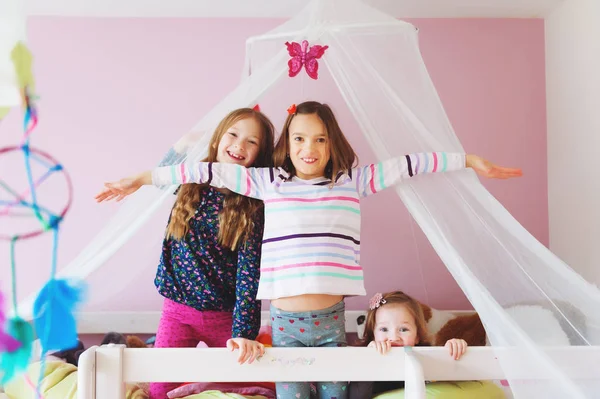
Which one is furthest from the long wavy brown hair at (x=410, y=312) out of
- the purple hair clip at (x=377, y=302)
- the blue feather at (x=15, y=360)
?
the blue feather at (x=15, y=360)

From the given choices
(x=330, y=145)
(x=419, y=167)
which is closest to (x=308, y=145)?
(x=330, y=145)

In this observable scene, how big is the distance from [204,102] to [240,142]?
80cm

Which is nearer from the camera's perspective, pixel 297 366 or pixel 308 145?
pixel 297 366

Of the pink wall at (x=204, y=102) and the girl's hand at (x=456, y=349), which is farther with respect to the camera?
the pink wall at (x=204, y=102)

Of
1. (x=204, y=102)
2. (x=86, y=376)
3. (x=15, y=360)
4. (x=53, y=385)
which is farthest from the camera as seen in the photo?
(x=204, y=102)

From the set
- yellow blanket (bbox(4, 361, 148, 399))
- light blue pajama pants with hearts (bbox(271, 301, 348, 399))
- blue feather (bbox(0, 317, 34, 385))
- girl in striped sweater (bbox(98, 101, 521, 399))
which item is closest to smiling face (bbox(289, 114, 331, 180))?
girl in striped sweater (bbox(98, 101, 521, 399))

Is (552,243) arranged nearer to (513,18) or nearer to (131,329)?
(513,18)

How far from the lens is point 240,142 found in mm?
1776

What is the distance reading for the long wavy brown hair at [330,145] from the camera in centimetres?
172

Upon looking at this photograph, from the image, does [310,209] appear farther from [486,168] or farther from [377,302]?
[486,168]

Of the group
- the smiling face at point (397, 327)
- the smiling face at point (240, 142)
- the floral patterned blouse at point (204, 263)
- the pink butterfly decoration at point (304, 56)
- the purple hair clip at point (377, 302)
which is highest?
the pink butterfly decoration at point (304, 56)

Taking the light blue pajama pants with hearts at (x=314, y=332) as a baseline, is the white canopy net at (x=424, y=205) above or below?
above

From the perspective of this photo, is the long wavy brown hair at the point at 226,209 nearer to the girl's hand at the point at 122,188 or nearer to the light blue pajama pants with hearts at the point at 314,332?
the girl's hand at the point at 122,188

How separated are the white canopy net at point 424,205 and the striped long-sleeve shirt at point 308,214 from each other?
0.17 feet
